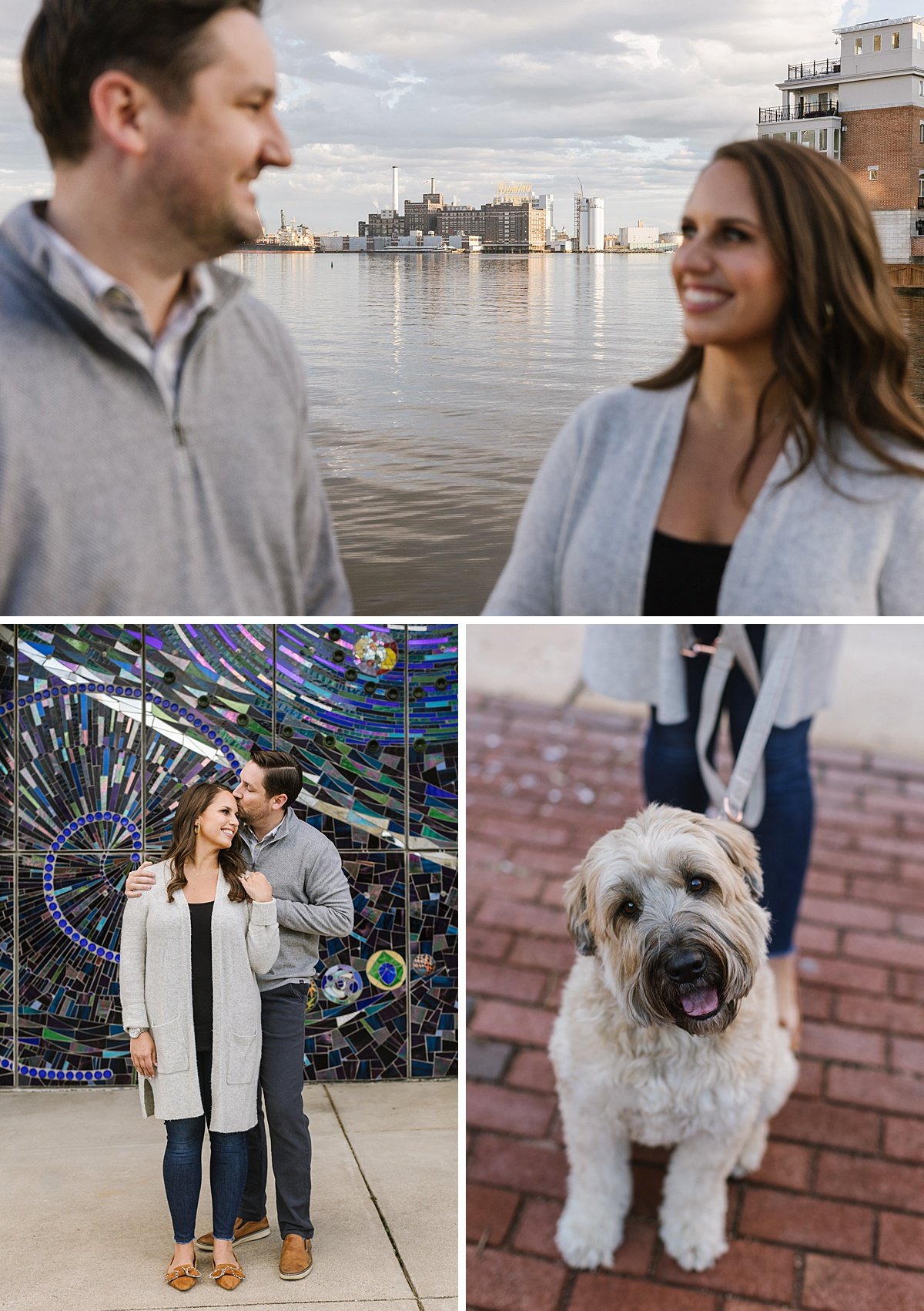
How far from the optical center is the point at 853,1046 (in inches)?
118

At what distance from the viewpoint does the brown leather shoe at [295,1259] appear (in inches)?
120

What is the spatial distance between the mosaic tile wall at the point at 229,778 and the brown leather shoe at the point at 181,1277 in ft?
3.82

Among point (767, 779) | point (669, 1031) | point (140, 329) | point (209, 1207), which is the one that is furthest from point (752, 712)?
point (209, 1207)

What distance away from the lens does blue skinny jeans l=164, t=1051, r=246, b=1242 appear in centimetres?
298

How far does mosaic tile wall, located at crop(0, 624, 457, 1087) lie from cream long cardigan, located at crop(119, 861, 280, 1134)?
2.23 ft

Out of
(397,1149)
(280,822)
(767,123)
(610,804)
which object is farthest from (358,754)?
(767,123)

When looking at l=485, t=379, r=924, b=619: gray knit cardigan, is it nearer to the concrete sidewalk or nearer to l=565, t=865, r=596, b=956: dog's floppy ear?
l=565, t=865, r=596, b=956: dog's floppy ear

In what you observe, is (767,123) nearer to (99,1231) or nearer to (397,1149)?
(397,1149)

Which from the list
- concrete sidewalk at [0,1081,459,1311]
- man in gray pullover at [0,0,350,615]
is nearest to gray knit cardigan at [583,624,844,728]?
man in gray pullover at [0,0,350,615]

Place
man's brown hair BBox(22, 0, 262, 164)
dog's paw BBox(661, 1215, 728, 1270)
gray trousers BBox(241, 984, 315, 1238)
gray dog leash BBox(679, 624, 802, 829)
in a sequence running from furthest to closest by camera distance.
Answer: gray trousers BBox(241, 984, 315, 1238) < dog's paw BBox(661, 1215, 728, 1270) < gray dog leash BBox(679, 624, 802, 829) < man's brown hair BBox(22, 0, 262, 164)

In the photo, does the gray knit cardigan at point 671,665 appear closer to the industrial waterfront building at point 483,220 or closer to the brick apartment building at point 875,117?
the brick apartment building at point 875,117

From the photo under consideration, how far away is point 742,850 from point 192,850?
1393 millimetres

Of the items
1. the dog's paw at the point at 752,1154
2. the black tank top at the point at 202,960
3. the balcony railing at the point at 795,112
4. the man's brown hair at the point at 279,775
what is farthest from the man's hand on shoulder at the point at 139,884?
the balcony railing at the point at 795,112

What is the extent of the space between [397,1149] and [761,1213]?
138cm
